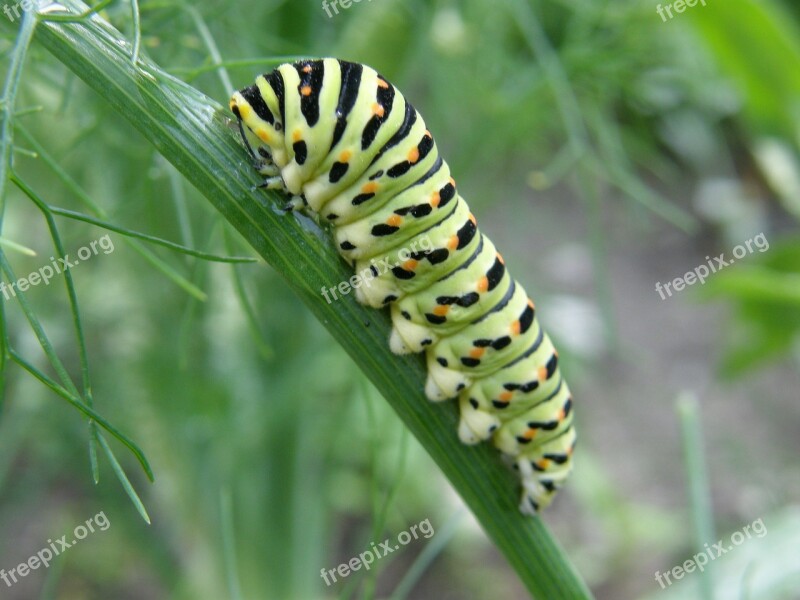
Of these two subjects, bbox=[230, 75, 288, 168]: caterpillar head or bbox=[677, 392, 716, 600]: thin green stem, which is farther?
bbox=[677, 392, 716, 600]: thin green stem

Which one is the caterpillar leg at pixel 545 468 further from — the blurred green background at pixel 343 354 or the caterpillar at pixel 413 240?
the blurred green background at pixel 343 354

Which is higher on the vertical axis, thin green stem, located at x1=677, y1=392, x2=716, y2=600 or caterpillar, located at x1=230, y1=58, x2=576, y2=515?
caterpillar, located at x1=230, y1=58, x2=576, y2=515

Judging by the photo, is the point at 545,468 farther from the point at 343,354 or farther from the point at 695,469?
the point at 343,354

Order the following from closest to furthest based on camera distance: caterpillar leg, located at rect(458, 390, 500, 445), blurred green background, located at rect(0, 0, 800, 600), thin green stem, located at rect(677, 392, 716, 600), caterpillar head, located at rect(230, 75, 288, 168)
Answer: caterpillar head, located at rect(230, 75, 288, 168), caterpillar leg, located at rect(458, 390, 500, 445), thin green stem, located at rect(677, 392, 716, 600), blurred green background, located at rect(0, 0, 800, 600)

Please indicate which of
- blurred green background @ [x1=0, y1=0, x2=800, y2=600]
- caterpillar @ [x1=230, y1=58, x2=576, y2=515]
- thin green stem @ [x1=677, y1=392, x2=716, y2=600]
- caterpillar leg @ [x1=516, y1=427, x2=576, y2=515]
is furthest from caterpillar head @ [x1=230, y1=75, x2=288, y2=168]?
thin green stem @ [x1=677, y1=392, x2=716, y2=600]

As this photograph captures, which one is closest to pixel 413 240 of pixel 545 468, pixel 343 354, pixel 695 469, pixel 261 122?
pixel 261 122

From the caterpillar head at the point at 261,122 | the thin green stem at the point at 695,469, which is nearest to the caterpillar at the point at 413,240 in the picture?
the caterpillar head at the point at 261,122

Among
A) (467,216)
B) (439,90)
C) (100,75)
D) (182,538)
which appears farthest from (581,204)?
(100,75)

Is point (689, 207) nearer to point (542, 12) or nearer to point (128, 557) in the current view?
point (542, 12)

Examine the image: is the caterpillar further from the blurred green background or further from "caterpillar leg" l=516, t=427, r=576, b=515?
the blurred green background
